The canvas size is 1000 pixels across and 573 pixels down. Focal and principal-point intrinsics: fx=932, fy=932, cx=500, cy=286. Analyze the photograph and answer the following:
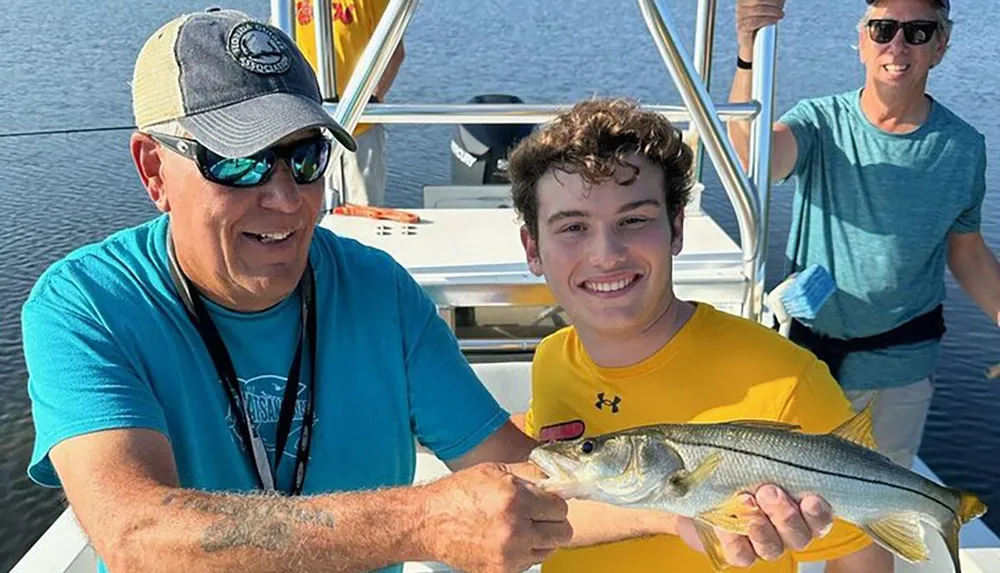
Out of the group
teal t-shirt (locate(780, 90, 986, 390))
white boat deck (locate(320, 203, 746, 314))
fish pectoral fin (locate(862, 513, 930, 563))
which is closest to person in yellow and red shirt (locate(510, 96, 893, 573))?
fish pectoral fin (locate(862, 513, 930, 563))

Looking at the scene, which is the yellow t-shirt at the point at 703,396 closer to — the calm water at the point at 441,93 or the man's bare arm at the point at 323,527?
the man's bare arm at the point at 323,527

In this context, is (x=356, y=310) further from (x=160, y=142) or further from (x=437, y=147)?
(x=437, y=147)

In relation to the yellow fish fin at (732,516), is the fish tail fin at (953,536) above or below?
below

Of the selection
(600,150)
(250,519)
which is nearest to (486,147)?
(600,150)

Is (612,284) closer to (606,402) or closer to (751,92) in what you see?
(606,402)

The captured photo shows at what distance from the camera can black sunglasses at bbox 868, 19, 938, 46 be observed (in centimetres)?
344

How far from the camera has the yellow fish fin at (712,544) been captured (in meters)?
1.83

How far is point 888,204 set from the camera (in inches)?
138

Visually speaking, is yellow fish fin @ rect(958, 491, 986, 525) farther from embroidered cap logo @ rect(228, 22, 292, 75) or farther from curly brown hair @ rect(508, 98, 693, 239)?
embroidered cap logo @ rect(228, 22, 292, 75)

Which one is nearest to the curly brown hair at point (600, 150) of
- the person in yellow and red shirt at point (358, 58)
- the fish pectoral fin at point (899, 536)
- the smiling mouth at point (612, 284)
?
the smiling mouth at point (612, 284)

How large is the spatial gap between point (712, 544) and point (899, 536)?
414 mm

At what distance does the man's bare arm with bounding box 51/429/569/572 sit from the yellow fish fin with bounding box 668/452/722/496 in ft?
1.07

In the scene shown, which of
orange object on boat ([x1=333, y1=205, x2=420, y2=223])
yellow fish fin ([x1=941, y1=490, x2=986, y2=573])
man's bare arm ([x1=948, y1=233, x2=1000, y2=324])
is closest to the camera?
yellow fish fin ([x1=941, y1=490, x2=986, y2=573])

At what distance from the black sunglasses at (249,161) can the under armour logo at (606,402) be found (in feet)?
2.67
